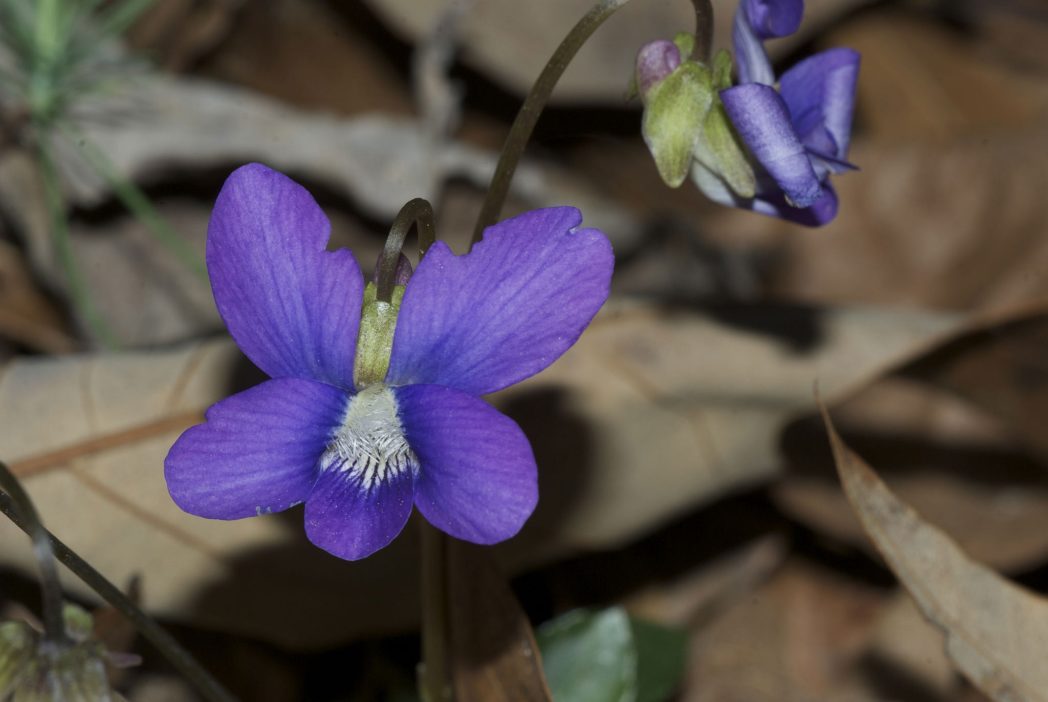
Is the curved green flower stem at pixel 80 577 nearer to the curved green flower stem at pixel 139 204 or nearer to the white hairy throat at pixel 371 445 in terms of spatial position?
the white hairy throat at pixel 371 445

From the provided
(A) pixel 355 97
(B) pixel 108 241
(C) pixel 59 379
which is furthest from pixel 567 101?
(C) pixel 59 379

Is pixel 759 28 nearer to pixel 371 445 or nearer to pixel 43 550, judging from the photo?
pixel 371 445

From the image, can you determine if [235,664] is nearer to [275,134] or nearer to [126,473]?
[126,473]

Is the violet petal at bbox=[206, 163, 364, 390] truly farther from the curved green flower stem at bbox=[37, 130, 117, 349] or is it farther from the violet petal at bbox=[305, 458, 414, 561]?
the curved green flower stem at bbox=[37, 130, 117, 349]

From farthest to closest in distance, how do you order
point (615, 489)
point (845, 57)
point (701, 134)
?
1. point (615, 489)
2. point (845, 57)
3. point (701, 134)

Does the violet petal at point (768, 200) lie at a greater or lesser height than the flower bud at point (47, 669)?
greater

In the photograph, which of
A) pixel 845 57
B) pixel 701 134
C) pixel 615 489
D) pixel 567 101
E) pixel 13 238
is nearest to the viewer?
pixel 701 134

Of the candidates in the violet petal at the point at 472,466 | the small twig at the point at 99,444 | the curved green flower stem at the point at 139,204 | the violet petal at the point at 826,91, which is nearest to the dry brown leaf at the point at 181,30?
the curved green flower stem at the point at 139,204
